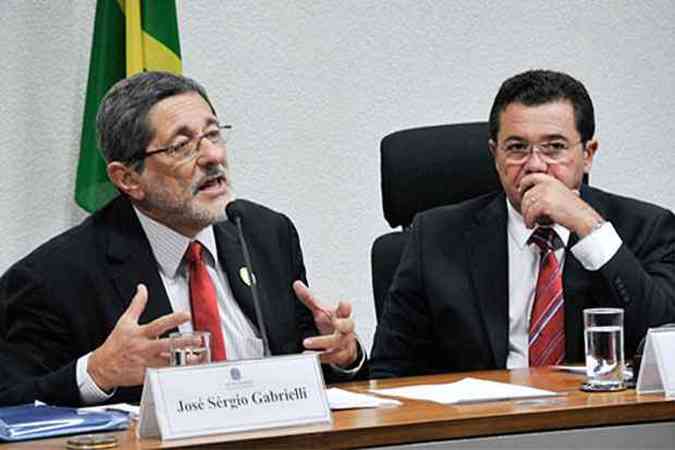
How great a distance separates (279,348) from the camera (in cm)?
294

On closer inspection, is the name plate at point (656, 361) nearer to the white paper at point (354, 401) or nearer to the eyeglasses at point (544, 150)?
the white paper at point (354, 401)

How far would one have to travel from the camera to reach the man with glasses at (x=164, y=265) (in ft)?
8.93

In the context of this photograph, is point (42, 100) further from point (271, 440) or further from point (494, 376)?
point (271, 440)

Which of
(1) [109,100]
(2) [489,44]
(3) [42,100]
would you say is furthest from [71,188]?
(2) [489,44]

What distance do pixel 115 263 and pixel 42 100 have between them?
1186 millimetres

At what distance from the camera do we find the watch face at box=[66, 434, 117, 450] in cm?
186

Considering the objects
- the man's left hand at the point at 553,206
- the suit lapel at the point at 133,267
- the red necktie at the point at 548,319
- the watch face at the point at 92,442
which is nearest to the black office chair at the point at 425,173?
the man's left hand at the point at 553,206

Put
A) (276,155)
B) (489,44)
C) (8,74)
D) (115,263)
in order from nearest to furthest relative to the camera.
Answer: (115,263) → (8,74) → (276,155) → (489,44)

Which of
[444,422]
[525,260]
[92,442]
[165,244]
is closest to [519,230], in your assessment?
[525,260]

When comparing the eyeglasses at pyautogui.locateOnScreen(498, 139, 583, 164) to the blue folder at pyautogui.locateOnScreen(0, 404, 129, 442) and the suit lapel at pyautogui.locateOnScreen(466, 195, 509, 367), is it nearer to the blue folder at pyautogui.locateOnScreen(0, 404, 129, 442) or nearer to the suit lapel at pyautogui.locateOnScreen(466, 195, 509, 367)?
the suit lapel at pyautogui.locateOnScreen(466, 195, 509, 367)

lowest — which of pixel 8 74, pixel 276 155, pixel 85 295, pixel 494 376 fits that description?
pixel 494 376

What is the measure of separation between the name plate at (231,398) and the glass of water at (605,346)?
0.56 meters

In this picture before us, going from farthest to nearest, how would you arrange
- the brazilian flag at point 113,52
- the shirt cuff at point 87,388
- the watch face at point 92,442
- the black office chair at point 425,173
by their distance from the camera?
the brazilian flag at point 113,52 → the black office chair at point 425,173 → the shirt cuff at point 87,388 → the watch face at point 92,442

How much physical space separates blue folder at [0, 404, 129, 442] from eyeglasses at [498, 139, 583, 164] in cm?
134
